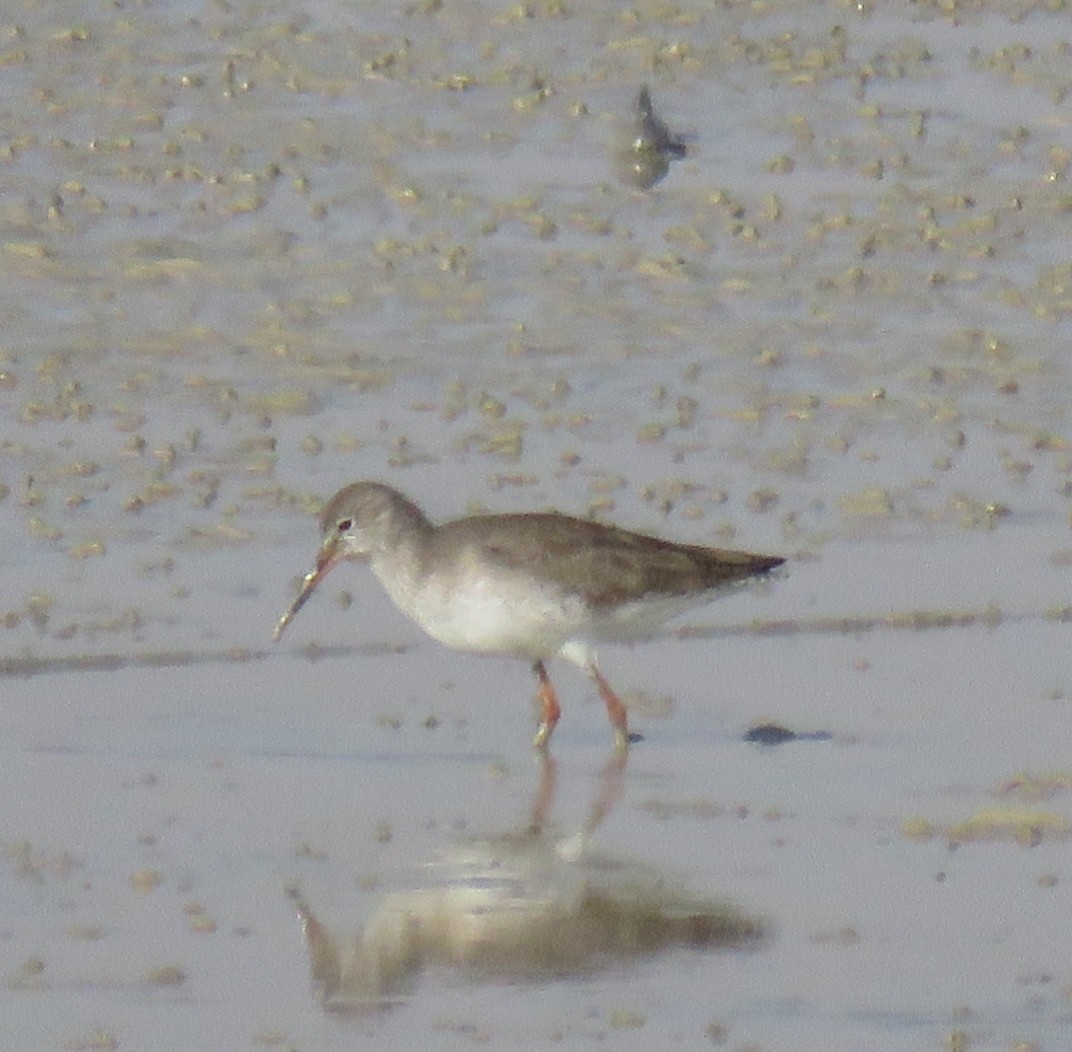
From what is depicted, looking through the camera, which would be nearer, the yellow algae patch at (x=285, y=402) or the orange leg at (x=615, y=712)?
the orange leg at (x=615, y=712)

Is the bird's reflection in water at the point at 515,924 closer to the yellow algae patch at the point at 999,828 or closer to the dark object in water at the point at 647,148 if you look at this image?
the yellow algae patch at the point at 999,828

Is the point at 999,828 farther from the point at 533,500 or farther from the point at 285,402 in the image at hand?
the point at 285,402

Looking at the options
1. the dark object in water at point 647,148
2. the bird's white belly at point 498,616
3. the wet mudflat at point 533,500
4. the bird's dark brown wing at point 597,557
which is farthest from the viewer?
the dark object in water at point 647,148

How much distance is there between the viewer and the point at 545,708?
11.3 metres

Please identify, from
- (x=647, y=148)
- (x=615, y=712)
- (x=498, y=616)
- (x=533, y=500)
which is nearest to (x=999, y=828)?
(x=615, y=712)

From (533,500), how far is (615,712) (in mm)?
2809

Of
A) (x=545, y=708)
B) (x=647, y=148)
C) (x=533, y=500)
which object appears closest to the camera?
(x=545, y=708)

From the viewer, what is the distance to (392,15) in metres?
23.7

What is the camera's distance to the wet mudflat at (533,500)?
29.0ft

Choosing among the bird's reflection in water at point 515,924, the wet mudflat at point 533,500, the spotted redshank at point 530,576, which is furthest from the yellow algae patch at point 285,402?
the bird's reflection in water at point 515,924

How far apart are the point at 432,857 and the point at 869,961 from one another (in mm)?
1540

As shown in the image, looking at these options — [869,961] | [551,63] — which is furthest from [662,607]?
[551,63]

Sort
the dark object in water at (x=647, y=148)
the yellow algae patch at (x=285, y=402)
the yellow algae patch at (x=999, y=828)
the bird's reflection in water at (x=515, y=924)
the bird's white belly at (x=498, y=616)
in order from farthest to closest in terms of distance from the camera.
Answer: the dark object in water at (x=647, y=148)
the yellow algae patch at (x=285, y=402)
the bird's white belly at (x=498, y=616)
the yellow algae patch at (x=999, y=828)
the bird's reflection in water at (x=515, y=924)

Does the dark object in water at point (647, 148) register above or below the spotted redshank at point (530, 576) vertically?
above
